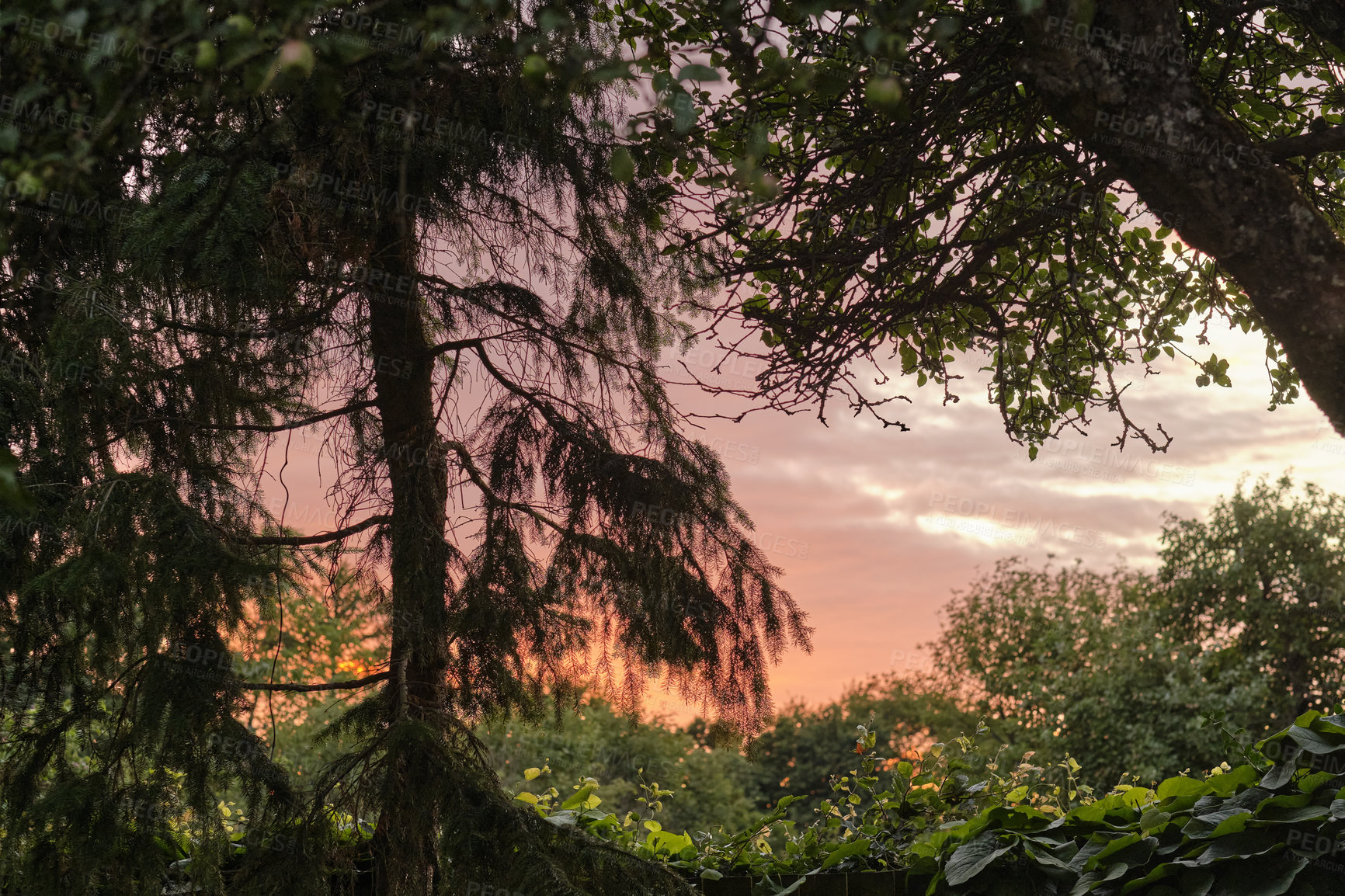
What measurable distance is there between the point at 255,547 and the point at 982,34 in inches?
133

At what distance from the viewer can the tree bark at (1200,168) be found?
269cm

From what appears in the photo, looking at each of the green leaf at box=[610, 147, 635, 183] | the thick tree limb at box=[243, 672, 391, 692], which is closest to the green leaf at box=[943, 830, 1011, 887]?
the thick tree limb at box=[243, 672, 391, 692]

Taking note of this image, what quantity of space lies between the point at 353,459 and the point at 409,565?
2.71 ft

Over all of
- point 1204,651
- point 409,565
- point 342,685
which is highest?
point 409,565

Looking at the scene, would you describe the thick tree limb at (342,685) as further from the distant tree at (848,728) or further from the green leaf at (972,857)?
the distant tree at (848,728)

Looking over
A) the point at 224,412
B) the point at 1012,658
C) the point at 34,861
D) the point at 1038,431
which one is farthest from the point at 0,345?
the point at 1012,658

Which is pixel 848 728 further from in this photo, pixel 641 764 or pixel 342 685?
pixel 342 685

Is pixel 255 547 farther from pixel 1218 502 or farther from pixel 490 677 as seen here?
pixel 1218 502

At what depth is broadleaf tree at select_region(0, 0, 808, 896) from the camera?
2980 millimetres

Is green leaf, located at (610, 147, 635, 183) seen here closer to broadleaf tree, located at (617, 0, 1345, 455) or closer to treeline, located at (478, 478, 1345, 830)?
broadleaf tree, located at (617, 0, 1345, 455)

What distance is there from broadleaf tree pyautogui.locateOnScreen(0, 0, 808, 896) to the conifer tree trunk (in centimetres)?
1

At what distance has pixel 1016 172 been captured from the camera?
4.23 meters

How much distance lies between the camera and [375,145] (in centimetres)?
357

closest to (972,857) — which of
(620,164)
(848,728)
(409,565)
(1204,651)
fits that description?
(409,565)
